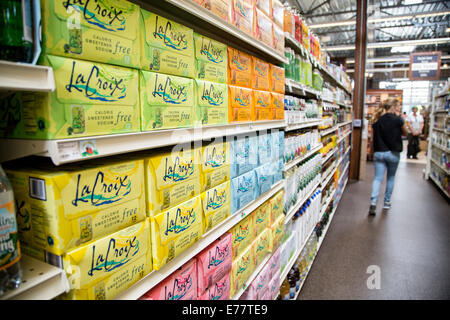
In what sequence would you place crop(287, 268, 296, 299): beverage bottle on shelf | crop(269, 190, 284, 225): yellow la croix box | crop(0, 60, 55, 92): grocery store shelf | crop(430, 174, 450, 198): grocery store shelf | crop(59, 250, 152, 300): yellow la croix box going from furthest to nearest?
crop(430, 174, 450, 198): grocery store shelf
crop(287, 268, 296, 299): beverage bottle on shelf
crop(269, 190, 284, 225): yellow la croix box
crop(59, 250, 152, 300): yellow la croix box
crop(0, 60, 55, 92): grocery store shelf

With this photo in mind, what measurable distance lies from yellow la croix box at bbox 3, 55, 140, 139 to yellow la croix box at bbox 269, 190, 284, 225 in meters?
1.45

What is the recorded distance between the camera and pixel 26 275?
722mm

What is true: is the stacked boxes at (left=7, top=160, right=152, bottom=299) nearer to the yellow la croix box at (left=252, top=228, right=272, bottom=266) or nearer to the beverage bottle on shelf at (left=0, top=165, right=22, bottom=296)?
the beverage bottle on shelf at (left=0, top=165, right=22, bottom=296)

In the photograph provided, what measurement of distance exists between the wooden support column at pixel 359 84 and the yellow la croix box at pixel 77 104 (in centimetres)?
769

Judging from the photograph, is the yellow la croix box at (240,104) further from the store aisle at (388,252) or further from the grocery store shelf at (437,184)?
the grocery store shelf at (437,184)

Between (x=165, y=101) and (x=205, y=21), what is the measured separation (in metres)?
0.47

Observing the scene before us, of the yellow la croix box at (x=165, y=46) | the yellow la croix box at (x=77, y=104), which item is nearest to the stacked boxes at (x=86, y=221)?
the yellow la croix box at (x=77, y=104)

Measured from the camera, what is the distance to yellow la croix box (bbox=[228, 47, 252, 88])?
1472mm

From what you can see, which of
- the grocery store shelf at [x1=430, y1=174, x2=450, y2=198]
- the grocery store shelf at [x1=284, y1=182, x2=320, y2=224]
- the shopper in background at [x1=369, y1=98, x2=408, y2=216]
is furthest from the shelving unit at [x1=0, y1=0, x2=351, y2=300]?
the grocery store shelf at [x1=430, y1=174, x2=450, y2=198]

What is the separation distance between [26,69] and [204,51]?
0.79 metres

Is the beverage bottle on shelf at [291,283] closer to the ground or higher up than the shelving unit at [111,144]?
closer to the ground

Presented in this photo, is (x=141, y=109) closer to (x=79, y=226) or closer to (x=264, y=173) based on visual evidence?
(x=79, y=226)

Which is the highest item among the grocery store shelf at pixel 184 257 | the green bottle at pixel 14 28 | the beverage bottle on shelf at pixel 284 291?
the green bottle at pixel 14 28

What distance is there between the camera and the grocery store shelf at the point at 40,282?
2.17ft
